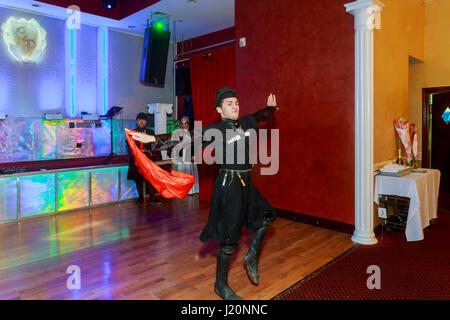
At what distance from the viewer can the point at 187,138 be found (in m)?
2.63

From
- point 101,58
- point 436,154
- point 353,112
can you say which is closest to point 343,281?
point 353,112

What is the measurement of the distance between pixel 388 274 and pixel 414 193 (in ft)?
4.04

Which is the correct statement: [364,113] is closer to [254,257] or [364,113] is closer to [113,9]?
[254,257]

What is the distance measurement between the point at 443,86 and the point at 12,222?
22.9 ft

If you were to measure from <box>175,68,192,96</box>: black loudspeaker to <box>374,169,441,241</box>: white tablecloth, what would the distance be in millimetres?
4390

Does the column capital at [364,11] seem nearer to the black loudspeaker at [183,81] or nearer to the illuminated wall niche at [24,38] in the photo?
the black loudspeaker at [183,81]

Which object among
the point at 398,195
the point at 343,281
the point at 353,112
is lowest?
the point at 343,281

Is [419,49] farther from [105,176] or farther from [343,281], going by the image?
[105,176]

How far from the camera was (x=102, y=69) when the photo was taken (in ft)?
21.6

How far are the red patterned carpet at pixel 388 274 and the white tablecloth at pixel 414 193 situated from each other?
0.18 m

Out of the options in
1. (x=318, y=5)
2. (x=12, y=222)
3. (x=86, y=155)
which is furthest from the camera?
(x=86, y=155)

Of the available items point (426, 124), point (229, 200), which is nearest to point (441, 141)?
point (426, 124)

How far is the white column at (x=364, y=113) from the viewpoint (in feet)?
12.3

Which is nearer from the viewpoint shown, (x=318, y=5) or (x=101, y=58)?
(x=318, y=5)
